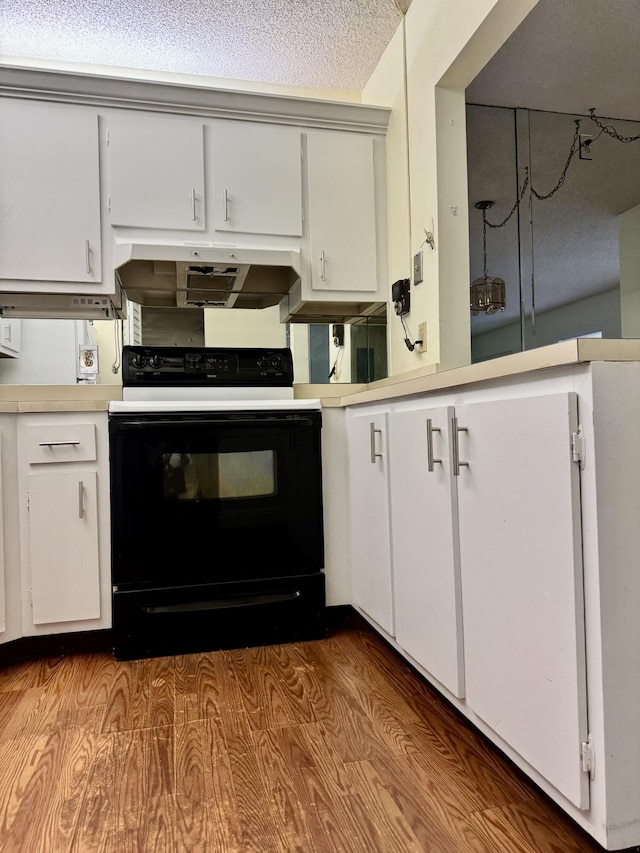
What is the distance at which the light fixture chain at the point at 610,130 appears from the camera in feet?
9.38

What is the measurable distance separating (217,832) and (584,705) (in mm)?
705

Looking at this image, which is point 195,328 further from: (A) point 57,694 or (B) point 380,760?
(B) point 380,760

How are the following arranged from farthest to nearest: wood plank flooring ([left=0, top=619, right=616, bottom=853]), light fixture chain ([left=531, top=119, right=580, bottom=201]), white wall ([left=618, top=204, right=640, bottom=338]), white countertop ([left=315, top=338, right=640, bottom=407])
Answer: white wall ([left=618, top=204, right=640, bottom=338]) < light fixture chain ([left=531, top=119, right=580, bottom=201]) < wood plank flooring ([left=0, top=619, right=616, bottom=853]) < white countertop ([left=315, top=338, right=640, bottom=407])

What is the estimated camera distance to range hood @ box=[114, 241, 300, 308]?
2.38 metres

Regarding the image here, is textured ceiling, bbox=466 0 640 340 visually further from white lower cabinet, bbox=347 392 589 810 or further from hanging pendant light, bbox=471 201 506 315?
white lower cabinet, bbox=347 392 589 810

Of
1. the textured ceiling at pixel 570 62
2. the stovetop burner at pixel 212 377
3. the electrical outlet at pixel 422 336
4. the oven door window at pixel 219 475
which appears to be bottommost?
the oven door window at pixel 219 475

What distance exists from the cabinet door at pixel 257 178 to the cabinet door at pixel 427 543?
1.28m

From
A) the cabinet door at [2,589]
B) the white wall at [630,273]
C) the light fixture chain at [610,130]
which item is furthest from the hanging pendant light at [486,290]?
the cabinet door at [2,589]

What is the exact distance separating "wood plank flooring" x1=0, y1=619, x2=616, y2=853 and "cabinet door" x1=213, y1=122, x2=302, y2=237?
1822 mm

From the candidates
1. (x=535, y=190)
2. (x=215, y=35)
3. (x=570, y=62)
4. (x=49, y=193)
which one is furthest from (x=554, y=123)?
(x=49, y=193)

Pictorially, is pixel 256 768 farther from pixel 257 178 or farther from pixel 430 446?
pixel 257 178

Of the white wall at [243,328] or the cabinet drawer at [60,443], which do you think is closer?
the cabinet drawer at [60,443]

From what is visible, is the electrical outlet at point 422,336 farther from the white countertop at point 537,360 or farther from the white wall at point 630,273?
the white wall at point 630,273

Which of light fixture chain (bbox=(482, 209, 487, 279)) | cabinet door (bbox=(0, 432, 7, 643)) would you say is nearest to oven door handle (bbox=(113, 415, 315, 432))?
cabinet door (bbox=(0, 432, 7, 643))
